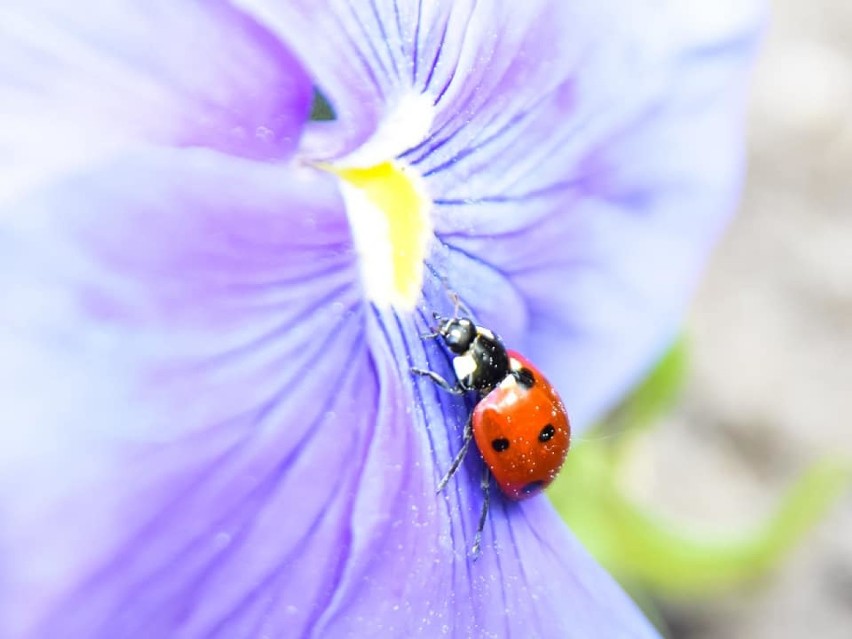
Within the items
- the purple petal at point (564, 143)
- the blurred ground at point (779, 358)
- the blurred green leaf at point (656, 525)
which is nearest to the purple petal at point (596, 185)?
the purple petal at point (564, 143)

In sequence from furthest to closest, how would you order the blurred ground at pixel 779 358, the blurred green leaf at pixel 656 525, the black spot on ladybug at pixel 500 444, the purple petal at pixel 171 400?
the blurred ground at pixel 779 358
the blurred green leaf at pixel 656 525
the black spot on ladybug at pixel 500 444
the purple petal at pixel 171 400

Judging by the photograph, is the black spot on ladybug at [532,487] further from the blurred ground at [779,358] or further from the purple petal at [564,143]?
the blurred ground at [779,358]

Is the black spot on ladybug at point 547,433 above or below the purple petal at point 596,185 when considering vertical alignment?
below

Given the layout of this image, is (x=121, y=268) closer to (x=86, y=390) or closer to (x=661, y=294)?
(x=86, y=390)

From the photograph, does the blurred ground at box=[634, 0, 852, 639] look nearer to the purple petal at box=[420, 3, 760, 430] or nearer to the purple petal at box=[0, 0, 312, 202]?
the purple petal at box=[420, 3, 760, 430]

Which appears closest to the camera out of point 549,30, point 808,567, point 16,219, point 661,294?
point 16,219

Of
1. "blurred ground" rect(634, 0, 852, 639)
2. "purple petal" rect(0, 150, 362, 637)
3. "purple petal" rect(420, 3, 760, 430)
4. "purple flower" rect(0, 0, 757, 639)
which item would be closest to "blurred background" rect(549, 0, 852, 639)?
"blurred ground" rect(634, 0, 852, 639)

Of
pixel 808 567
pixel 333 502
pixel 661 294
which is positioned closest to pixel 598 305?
pixel 661 294
